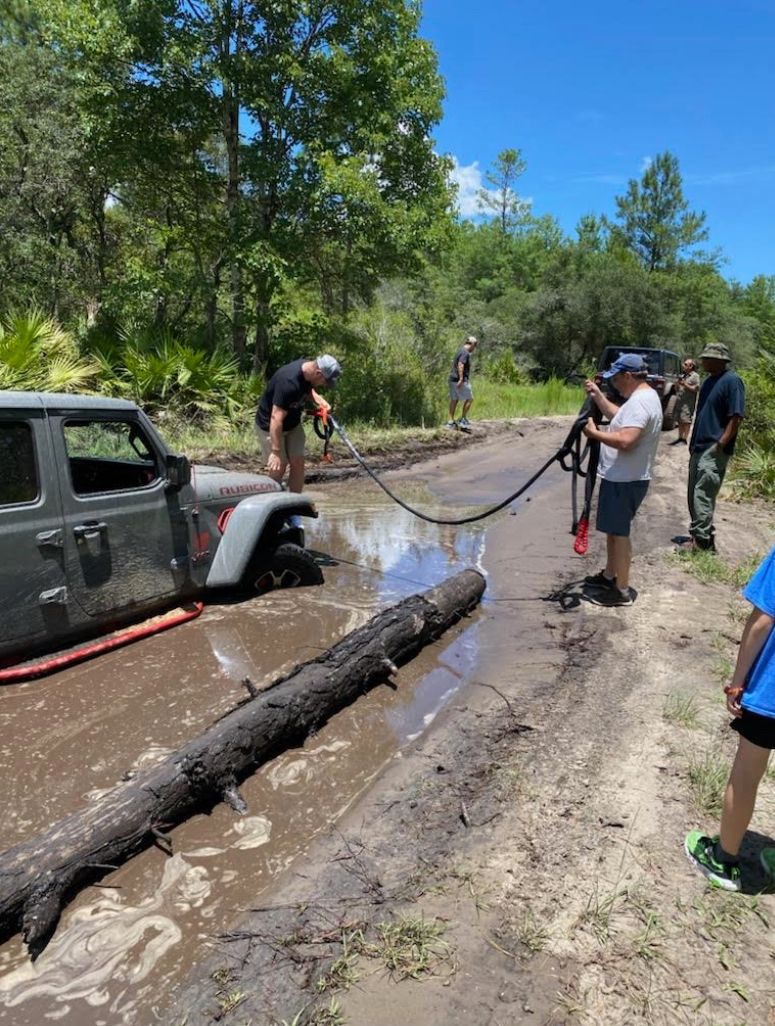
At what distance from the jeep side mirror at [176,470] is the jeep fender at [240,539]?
2.20 ft

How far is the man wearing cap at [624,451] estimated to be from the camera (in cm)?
553

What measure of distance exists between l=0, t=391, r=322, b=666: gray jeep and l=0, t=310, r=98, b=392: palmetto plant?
6227mm

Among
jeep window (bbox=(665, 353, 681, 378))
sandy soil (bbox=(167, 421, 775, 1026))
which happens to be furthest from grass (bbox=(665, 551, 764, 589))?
jeep window (bbox=(665, 353, 681, 378))

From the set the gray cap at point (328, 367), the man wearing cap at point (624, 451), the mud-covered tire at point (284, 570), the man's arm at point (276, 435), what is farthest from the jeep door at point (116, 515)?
the man wearing cap at point (624, 451)

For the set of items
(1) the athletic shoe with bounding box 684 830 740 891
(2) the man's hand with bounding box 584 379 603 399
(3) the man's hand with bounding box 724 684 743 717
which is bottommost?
(1) the athletic shoe with bounding box 684 830 740 891

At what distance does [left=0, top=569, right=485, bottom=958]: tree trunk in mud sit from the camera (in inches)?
104

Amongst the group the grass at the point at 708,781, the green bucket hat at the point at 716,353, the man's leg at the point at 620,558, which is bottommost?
the grass at the point at 708,781

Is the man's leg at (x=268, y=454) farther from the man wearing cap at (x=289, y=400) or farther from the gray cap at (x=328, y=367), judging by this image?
the gray cap at (x=328, y=367)

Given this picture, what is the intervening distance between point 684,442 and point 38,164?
646 inches

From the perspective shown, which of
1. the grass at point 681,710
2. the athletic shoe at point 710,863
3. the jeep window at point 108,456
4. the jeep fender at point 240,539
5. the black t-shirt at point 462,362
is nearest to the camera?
the athletic shoe at point 710,863

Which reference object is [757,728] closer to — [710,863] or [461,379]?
[710,863]

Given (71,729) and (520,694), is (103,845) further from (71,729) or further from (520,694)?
(520,694)

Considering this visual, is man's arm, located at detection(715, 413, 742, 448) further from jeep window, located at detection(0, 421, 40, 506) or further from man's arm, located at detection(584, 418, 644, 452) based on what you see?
jeep window, located at detection(0, 421, 40, 506)

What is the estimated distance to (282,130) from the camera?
14359 millimetres
